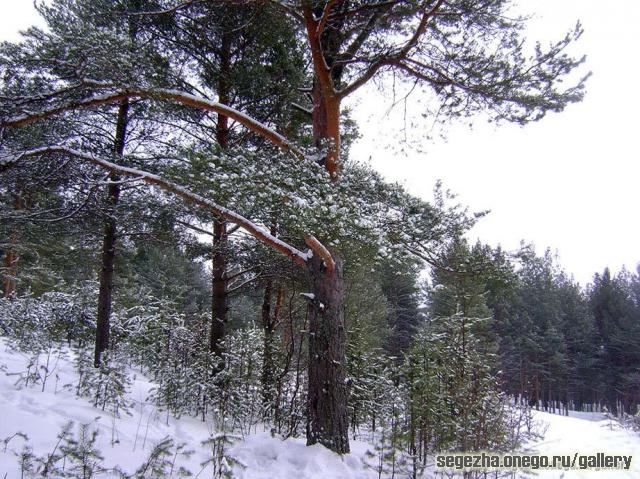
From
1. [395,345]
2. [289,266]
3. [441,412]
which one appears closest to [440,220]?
[441,412]

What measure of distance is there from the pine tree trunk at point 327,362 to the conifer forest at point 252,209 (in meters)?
0.02

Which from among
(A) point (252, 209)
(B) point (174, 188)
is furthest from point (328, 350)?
(B) point (174, 188)

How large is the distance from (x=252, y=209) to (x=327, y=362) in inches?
86.2

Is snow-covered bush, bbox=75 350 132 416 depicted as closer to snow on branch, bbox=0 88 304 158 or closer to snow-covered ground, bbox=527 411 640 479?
snow on branch, bbox=0 88 304 158

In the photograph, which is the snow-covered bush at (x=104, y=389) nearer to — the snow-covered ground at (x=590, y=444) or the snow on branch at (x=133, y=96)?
the snow on branch at (x=133, y=96)

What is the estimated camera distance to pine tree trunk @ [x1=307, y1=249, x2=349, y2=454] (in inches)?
197

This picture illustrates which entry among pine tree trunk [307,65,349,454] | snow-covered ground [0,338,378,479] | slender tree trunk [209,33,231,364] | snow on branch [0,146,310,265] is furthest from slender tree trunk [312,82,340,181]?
snow-covered ground [0,338,378,479]

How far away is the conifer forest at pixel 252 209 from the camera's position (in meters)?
4.38

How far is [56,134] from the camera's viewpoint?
20.1 feet

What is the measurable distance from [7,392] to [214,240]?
3.77m

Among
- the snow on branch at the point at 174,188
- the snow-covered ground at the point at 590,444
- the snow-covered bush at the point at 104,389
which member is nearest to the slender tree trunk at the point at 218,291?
the snow-covered bush at the point at 104,389

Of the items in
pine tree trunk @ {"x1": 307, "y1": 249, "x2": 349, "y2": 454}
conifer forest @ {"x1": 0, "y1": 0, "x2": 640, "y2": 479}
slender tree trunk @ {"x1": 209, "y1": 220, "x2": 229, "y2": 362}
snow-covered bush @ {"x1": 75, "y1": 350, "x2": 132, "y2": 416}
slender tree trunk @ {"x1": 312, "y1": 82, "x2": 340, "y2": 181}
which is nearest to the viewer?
conifer forest @ {"x1": 0, "y1": 0, "x2": 640, "y2": 479}

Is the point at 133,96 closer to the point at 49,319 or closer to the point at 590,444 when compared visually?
the point at 49,319

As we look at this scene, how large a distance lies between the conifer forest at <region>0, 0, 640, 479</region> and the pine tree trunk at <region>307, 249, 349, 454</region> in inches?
1.0
